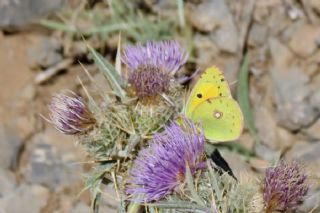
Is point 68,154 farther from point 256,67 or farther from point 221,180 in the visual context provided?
point 221,180

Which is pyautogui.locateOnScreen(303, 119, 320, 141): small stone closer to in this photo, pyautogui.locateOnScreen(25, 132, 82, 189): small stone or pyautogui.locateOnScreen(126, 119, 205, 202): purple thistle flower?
pyautogui.locateOnScreen(25, 132, 82, 189): small stone

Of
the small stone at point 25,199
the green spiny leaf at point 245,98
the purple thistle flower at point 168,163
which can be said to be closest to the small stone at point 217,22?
the green spiny leaf at point 245,98

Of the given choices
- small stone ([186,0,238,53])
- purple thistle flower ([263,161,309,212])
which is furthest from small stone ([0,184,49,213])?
purple thistle flower ([263,161,309,212])

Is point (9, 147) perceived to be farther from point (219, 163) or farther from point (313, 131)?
point (219, 163)

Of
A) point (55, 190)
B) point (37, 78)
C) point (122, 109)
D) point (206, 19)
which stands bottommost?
point (55, 190)

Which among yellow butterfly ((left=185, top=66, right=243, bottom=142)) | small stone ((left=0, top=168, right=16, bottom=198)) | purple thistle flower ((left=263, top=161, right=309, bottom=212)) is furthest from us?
small stone ((left=0, top=168, right=16, bottom=198))

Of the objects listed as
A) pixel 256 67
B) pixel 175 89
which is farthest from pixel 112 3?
pixel 175 89

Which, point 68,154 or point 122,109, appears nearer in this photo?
point 122,109
